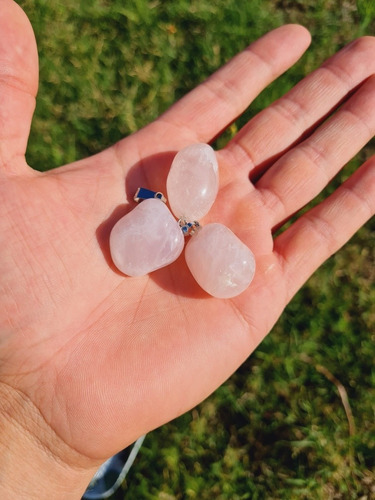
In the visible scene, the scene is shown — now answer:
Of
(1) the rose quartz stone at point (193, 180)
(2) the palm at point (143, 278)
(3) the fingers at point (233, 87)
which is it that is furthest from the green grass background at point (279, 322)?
(1) the rose quartz stone at point (193, 180)

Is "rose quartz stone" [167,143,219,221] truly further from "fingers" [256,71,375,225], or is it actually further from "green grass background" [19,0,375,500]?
"green grass background" [19,0,375,500]

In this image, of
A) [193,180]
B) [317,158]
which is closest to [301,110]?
[317,158]

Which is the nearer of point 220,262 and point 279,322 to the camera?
point 220,262

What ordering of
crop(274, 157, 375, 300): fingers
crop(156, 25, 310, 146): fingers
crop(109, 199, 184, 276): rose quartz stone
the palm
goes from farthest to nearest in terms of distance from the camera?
1. crop(156, 25, 310, 146): fingers
2. crop(274, 157, 375, 300): fingers
3. crop(109, 199, 184, 276): rose quartz stone
4. the palm

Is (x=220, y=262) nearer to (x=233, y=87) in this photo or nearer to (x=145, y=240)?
(x=145, y=240)

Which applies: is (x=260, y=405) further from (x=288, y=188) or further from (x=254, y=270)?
(x=288, y=188)

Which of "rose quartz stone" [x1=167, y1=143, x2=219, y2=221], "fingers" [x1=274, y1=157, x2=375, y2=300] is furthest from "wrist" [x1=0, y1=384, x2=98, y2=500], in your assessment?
"fingers" [x1=274, y1=157, x2=375, y2=300]

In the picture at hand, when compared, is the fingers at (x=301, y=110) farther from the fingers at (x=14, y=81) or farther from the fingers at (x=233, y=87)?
the fingers at (x=14, y=81)
